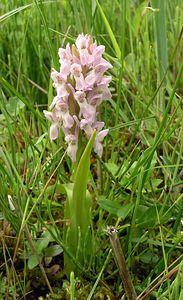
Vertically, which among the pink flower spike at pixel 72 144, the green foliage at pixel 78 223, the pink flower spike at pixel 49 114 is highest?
the pink flower spike at pixel 49 114

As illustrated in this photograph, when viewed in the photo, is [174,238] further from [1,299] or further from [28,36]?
[28,36]

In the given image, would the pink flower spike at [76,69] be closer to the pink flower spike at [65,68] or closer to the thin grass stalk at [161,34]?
the pink flower spike at [65,68]

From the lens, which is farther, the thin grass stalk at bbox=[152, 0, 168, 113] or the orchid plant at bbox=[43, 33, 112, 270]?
the thin grass stalk at bbox=[152, 0, 168, 113]

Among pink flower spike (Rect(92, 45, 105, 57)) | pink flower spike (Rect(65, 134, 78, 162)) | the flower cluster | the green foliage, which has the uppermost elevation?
pink flower spike (Rect(92, 45, 105, 57))

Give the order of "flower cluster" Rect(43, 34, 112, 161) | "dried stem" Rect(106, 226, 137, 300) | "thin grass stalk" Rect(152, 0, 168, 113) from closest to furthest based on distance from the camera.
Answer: "dried stem" Rect(106, 226, 137, 300), "flower cluster" Rect(43, 34, 112, 161), "thin grass stalk" Rect(152, 0, 168, 113)

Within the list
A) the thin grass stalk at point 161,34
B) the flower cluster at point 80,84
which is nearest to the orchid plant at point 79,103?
the flower cluster at point 80,84

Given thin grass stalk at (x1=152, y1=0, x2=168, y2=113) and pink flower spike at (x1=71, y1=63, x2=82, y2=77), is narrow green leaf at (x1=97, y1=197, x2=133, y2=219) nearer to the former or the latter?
pink flower spike at (x1=71, y1=63, x2=82, y2=77)

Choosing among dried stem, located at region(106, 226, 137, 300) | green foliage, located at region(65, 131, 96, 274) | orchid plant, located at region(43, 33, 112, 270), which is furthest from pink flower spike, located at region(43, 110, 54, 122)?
dried stem, located at region(106, 226, 137, 300)

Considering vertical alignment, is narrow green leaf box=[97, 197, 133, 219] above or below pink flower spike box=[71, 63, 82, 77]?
below

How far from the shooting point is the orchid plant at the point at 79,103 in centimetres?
87

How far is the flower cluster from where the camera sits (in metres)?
0.87

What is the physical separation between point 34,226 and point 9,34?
844 mm

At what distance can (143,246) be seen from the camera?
3.37ft

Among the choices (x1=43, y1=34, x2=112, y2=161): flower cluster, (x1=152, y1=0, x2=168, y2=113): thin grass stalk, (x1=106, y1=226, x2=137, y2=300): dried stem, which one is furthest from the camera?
(x1=152, y1=0, x2=168, y2=113): thin grass stalk
